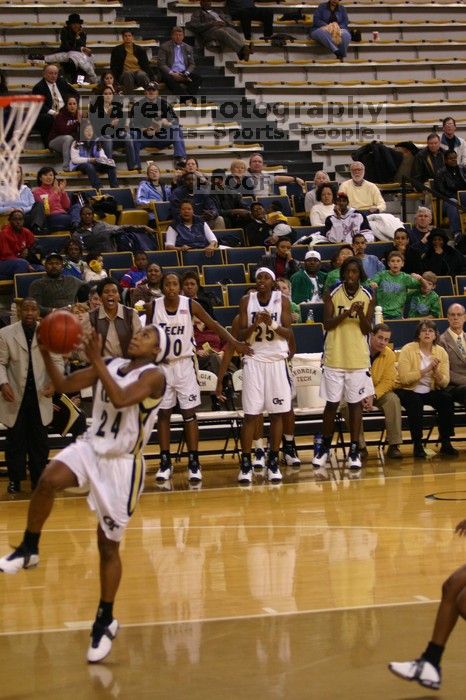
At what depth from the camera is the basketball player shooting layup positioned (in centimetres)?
610

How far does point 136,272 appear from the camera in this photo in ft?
44.3

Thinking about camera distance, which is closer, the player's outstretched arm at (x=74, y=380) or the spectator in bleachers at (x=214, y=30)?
the player's outstretched arm at (x=74, y=380)

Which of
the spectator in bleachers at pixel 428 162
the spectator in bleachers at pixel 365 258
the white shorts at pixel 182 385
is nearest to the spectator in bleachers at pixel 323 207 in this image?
the spectator in bleachers at pixel 365 258

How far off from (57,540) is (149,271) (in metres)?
4.36

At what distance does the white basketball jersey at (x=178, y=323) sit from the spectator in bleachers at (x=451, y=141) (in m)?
7.66

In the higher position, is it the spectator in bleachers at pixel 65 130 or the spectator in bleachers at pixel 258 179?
the spectator in bleachers at pixel 65 130

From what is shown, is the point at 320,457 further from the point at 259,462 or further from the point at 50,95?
the point at 50,95

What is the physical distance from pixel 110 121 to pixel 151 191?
5.00 ft

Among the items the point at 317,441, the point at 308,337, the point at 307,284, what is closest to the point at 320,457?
the point at 317,441

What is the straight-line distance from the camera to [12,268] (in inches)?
542

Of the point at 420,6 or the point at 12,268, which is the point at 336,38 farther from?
the point at 12,268

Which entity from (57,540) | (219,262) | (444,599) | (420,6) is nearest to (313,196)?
(219,262)

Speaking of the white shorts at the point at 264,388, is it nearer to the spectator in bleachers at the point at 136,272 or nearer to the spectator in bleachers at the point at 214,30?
the spectator in bleachers at the point at 136,272

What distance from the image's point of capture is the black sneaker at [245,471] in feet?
36.5
